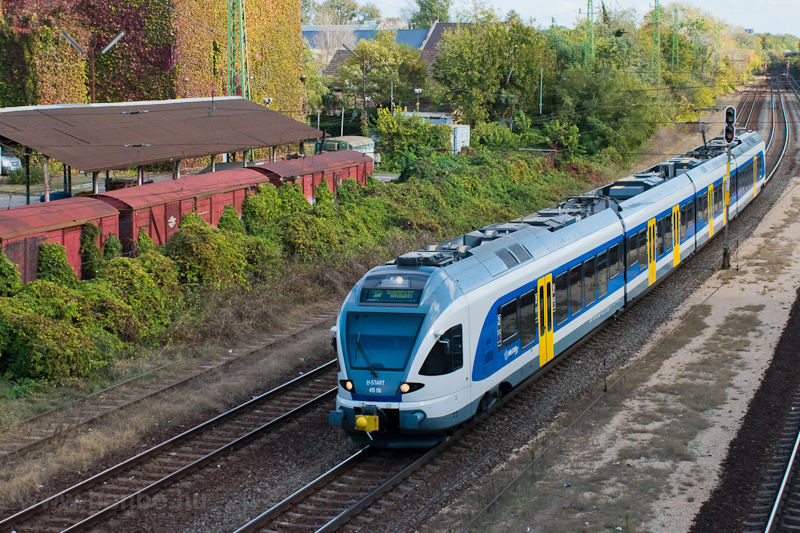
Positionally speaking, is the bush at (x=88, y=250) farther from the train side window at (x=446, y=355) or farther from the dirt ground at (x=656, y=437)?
the dirt ground at (x=656, y=437)

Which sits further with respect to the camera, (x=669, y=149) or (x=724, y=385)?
(x=669, y=149)

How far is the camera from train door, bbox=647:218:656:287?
64.5 ft

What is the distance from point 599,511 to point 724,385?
19.3 feet

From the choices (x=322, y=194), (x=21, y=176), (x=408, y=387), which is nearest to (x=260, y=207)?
(x=322, y=194)

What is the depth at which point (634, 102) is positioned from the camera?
52875 millimetres

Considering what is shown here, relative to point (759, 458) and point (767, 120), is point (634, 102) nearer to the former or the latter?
point (767, 120)

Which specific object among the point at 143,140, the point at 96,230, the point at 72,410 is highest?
the point at 143,140

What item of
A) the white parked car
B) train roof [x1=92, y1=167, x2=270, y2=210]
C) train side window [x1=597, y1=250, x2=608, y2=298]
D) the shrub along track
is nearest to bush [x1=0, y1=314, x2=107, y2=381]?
train roof [x1=92, y1=167, x2=270, y2=210]

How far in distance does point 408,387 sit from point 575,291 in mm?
5728

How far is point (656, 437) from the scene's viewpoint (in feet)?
40.3

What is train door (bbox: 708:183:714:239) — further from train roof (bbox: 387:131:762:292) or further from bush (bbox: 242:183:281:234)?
bush (bbox: 242:183:281:234)

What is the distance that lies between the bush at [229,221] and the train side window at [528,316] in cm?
1390

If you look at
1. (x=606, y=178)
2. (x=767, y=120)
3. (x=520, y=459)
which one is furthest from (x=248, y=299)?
(x=767, y=120)

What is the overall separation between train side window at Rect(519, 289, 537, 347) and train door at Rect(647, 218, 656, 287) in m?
7.16
